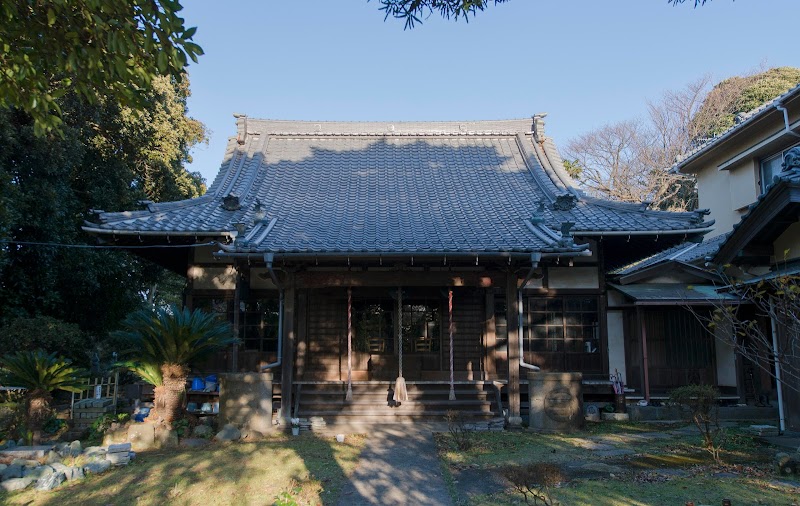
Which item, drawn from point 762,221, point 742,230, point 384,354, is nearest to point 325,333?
point 384,354

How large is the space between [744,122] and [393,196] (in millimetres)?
8767

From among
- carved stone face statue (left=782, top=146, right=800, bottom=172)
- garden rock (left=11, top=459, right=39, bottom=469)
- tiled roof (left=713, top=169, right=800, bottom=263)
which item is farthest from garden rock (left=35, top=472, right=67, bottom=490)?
carved stone face statue (left=782, top=146, right=800, bottom=172)

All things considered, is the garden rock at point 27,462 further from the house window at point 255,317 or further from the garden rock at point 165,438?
the house window at point 255,317

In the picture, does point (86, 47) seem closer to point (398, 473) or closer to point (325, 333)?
point (398, 473)

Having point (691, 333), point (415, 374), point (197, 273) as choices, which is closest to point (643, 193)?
point (691, 333)

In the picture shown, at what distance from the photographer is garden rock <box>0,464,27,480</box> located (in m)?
7.44

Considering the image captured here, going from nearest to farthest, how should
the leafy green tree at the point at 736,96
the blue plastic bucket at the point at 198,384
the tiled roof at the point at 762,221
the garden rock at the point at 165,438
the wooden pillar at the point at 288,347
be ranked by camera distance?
1. the tiled roof at the point at 762,221
2. the garden rock at the point at 165,438
3. the wooden pillar at the point at 288,347
4. the blue plastic bucket at the point at 198,384
5. the leafy green tree at the point at 736,96

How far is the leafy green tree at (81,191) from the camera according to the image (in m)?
14.2

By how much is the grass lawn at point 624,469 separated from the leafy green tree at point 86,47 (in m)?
5.17

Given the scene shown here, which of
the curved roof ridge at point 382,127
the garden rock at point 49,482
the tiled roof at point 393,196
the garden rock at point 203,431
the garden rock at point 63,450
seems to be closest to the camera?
the garden rock at point 49,482

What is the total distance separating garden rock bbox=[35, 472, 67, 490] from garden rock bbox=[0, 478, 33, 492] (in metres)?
0.14

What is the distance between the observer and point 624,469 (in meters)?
7.33

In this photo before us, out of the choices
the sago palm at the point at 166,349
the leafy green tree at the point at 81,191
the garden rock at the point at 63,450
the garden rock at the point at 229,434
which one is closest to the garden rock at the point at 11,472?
the garden rock at the point at 63,450

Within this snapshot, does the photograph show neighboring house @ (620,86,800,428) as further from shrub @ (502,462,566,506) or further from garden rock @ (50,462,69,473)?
garden rock @ (50,462,69,473)
